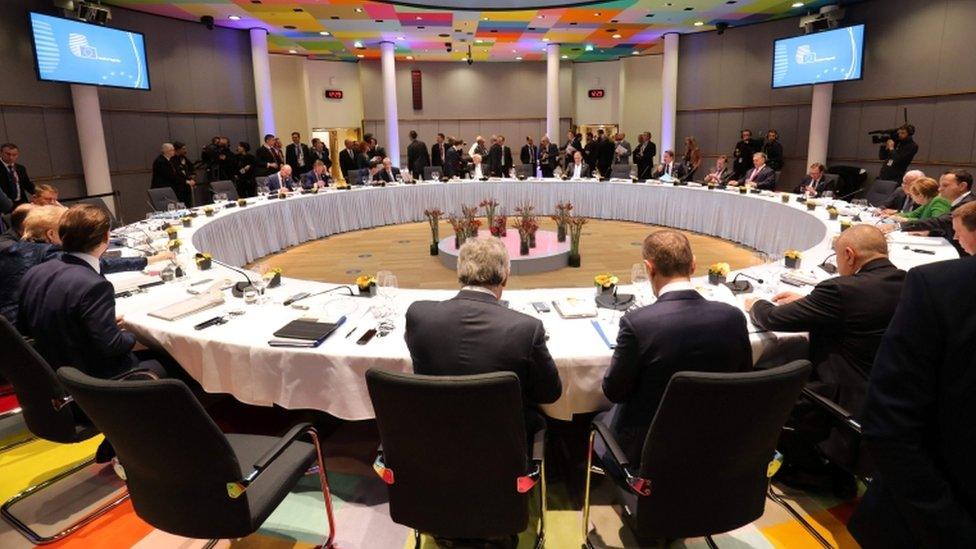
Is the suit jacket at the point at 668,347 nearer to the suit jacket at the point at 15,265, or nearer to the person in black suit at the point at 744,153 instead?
the suit jacket at the point at 15,265

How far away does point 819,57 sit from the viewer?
9461 mm

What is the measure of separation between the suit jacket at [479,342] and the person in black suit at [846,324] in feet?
3.65

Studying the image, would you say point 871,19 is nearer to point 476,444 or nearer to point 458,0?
point 458,0

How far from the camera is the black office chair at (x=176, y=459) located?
1518mm

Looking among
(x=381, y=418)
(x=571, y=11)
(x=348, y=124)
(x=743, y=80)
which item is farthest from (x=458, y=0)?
(x=381, y=418)

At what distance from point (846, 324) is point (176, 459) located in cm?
235

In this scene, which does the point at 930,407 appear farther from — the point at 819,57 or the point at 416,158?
the point at 416,158

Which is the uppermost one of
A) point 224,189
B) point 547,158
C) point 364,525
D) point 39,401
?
point 547,158

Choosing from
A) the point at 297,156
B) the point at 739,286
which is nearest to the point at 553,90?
the point at 297,156

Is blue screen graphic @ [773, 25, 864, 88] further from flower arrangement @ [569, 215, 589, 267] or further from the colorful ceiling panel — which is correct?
flower arrangement @ [569, 215, 589, 267]

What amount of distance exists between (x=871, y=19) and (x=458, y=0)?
6.59m

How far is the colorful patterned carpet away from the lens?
7.27 feet

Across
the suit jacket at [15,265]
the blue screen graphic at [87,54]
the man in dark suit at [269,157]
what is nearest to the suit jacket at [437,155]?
the man in dark suit at [269,157]

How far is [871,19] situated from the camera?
30.2ft
